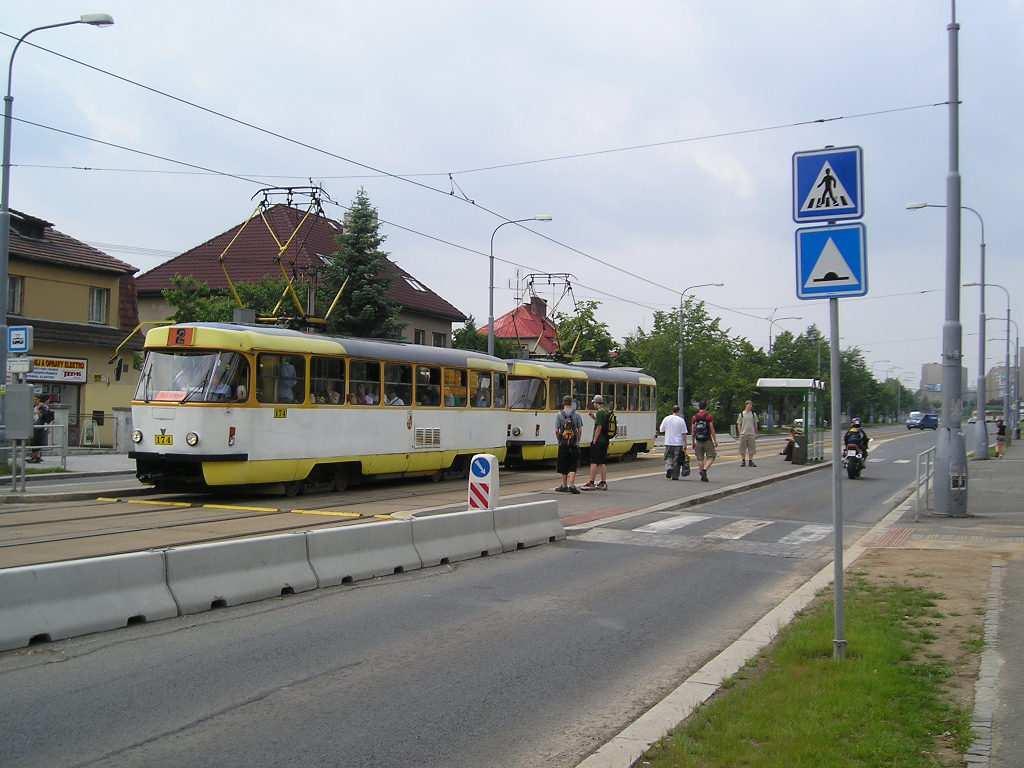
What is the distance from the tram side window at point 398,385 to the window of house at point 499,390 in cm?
391

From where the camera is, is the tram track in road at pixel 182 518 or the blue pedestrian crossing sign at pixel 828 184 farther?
the tram track in road at pixel 182 518

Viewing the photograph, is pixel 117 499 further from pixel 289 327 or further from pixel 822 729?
pixel 822 729

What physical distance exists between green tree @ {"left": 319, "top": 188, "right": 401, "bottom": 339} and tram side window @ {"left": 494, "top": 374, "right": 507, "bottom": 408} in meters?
13.7

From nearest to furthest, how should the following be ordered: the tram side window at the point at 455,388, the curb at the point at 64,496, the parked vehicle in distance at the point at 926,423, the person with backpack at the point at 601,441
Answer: the curb at the point at 64,496, the person with backpack at the point at 601,441, the tram side window at the point at 455,388, the parked vehicle in distance at the point at 926,423

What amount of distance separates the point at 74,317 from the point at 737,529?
2846 centimetres

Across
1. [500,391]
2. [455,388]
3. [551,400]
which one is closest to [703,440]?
[500,391]

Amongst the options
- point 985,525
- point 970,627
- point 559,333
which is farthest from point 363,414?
point 559,333

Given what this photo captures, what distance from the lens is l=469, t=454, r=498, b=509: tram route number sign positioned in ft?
41.0

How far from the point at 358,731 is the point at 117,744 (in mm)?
1208

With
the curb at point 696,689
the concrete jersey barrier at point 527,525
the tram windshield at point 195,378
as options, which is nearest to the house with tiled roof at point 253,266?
the tram windshield at point 195,378

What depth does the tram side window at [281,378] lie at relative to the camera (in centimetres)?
1625

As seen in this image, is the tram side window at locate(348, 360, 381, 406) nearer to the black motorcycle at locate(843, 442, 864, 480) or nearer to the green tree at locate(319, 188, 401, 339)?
the black motorcycle at locate(843, 442, 864, 480)

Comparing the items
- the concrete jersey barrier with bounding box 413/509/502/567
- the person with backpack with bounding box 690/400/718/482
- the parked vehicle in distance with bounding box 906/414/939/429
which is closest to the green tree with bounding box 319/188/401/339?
the person with backpack with bounding box 690/400/718/482

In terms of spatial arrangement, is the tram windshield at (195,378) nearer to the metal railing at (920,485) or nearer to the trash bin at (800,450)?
the metal railing at (920,485)
